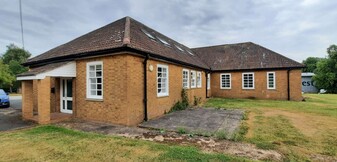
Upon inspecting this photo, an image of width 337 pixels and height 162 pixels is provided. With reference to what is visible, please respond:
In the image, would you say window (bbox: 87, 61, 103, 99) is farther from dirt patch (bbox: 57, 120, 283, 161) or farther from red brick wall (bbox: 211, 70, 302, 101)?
red brick wall (bbox: 211, 70, 302, 101)

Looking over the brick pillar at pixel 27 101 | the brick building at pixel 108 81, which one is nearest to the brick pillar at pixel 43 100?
the brick building at pixel 108 81

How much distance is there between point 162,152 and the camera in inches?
188

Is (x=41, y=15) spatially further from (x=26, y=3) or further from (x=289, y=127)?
(x=289, y=127)

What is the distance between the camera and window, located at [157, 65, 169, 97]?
1023cm

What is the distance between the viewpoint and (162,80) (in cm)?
1062

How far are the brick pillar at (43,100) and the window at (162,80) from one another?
517cm

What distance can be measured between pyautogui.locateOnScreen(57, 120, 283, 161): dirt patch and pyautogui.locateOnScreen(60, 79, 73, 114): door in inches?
80.9

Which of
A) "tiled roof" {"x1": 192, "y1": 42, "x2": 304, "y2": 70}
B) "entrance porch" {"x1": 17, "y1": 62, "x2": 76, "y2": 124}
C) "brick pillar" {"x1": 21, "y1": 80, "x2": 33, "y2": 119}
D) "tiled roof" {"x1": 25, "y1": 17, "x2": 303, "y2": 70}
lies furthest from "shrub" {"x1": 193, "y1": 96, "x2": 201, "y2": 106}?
"brick pillar" {"x1": 21, "y1": 80, "x2": 33, "y2": 119}

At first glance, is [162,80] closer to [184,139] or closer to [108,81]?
[108,81]

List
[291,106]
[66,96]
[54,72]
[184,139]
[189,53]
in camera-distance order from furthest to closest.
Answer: [189,53] < [291,106] < [66,96] < [54,72] < [184,139]

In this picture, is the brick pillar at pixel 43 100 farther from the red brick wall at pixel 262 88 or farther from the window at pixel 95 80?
the red brick wall at pixel 262 88

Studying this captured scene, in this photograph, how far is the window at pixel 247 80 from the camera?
66.0 ft

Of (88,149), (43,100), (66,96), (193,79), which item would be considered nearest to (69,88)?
(66,96)

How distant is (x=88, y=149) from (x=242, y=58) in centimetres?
2045
